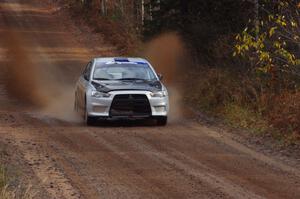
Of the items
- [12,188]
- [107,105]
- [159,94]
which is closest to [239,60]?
[159,94]

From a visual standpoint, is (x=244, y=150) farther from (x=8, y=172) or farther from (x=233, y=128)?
(x=8, y=172)

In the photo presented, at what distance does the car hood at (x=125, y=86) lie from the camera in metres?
16.2

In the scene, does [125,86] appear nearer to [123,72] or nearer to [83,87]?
[123,72]

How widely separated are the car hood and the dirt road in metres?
0.91

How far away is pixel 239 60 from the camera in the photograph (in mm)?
20844

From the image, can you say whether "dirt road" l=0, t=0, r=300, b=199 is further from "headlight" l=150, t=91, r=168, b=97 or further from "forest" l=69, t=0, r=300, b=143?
"forest" l=69, t=0, r=300, b=143

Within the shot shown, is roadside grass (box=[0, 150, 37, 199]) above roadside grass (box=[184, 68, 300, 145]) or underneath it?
above

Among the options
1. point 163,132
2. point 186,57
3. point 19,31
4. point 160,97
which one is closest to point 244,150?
point 163,132

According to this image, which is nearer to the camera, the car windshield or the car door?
the car door

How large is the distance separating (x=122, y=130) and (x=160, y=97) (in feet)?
4.59

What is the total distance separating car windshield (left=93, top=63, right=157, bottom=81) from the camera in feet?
55.9

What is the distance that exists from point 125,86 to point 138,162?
16.0 feet

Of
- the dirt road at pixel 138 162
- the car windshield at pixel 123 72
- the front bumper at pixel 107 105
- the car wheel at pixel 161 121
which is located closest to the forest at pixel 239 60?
the dirt road at pixel 138 162

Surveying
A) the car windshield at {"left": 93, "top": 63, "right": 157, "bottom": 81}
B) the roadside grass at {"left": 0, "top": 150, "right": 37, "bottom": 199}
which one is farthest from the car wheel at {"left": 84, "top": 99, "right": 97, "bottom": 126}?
the roadside grass at {"left": 0, "top": 150, "right": 37, "bottom": 199}
